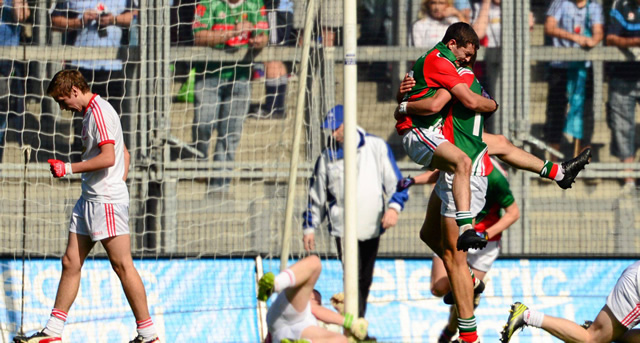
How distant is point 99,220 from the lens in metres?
6.57

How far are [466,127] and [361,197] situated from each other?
7.51 ft

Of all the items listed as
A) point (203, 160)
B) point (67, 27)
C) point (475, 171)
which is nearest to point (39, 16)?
point (67, 27)

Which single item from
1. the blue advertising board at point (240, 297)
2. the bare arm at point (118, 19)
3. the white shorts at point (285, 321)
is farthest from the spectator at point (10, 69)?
the white shorts at point (285, 321)

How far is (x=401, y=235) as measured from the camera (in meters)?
9.85

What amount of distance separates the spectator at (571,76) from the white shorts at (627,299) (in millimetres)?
3185

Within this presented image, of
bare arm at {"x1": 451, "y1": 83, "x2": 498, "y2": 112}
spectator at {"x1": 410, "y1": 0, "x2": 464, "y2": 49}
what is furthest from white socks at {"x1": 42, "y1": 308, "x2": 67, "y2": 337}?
spectator at {"x1": 410, "y1": 0, "x2": 464, "y2": 49}

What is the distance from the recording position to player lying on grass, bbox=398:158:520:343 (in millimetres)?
7625

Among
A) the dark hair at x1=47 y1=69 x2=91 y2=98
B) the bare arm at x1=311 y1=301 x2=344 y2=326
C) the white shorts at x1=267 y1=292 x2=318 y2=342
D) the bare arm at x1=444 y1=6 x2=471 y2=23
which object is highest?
the bare arm at x1=444 y1=6 x2=471 y2=23

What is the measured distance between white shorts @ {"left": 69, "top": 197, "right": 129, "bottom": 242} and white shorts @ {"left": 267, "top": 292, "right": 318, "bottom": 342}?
1.40 metres

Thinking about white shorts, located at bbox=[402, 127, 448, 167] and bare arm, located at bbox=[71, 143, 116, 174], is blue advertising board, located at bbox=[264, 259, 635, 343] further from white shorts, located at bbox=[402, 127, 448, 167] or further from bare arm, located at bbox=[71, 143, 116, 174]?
white shorts, located at bbox=[402, 127, 448, 167]

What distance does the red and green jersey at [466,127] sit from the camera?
6117mm

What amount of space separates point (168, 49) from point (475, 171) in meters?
4.06

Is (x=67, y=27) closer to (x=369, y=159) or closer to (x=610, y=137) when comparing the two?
(x=369, y=159)

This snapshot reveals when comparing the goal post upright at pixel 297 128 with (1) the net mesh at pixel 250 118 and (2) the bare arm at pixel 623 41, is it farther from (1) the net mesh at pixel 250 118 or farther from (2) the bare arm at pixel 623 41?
(2) the bare arm at pixel 623 41
